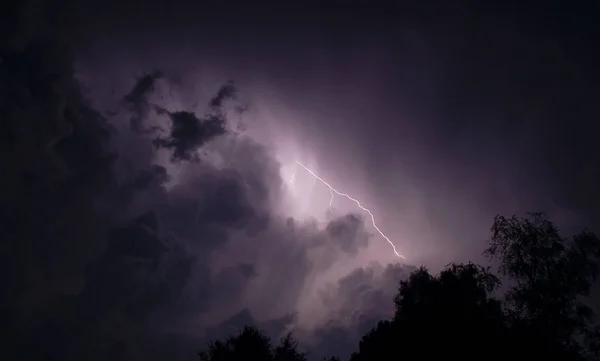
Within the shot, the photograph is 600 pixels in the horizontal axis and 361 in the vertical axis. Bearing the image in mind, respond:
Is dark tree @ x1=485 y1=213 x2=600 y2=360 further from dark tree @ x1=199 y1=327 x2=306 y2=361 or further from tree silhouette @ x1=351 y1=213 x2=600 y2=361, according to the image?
dark tree @ x1=199 y1=327 x2=306 y2=361

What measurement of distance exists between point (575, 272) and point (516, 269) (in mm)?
4392

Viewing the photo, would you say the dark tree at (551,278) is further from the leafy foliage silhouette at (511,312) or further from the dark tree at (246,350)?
the dark tree at (246,350)

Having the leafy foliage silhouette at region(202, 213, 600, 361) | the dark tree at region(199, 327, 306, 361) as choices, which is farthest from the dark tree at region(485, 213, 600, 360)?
the dark tree at region(199, 327, 306, 361)

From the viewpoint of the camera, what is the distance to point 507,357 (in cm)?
2652

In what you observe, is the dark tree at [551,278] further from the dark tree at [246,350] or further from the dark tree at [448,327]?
the dark tree at [246,350]

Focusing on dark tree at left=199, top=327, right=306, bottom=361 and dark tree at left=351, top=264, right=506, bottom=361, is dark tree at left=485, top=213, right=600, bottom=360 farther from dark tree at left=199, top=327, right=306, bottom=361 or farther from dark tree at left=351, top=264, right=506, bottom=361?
dark tree at left=199, top=327, right=306, bottom=361

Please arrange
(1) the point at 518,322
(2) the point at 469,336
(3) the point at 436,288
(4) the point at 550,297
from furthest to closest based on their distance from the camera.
A: (3) the point at 436,288 → (4) the point at 550,297 → (1) the point at 518,322 → (2) the point at 469,336

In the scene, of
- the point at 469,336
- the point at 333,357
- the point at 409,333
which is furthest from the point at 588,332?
the point at 333,357

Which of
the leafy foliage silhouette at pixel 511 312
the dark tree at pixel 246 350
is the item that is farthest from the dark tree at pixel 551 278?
the dark tree at pixel 246 350

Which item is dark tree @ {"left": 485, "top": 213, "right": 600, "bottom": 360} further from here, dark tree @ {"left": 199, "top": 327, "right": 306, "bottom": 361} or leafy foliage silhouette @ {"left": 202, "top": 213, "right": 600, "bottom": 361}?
dark tree @ {"left": 199, "top": 327, "right": 306, "bottom": 361}

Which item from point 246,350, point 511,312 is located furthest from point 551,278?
point 246,350

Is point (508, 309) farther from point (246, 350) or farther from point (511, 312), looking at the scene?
point (246, 350)

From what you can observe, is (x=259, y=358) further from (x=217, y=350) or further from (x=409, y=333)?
(x=409, y=333)

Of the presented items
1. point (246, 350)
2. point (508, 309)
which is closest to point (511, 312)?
point (508, 309)
